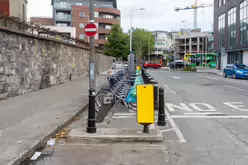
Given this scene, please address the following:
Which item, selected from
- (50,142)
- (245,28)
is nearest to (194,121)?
(50,142)

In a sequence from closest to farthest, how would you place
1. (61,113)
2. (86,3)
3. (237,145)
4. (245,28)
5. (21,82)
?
(237,145), (61,113), (21,82), (245,28), (86,3)

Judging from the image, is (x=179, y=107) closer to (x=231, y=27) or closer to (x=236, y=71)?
(x=236, y=71)

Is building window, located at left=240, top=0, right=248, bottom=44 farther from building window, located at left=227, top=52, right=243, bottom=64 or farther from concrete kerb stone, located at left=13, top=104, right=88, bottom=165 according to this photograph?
concrete kerb stone, located at left=13, top=104, right=88, bottom=165

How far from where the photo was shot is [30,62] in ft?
45.0

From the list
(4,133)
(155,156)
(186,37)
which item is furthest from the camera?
(186,37)

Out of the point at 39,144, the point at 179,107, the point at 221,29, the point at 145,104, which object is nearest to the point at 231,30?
the point at 221,29

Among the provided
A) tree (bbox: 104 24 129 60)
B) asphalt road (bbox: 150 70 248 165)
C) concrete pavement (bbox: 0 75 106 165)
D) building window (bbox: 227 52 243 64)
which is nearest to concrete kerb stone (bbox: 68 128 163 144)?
asphalt road (bbox: 150 70 248 165)

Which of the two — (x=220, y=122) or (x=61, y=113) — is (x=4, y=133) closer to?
(x=61, y=113)

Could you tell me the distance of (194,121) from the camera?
852 centimetres

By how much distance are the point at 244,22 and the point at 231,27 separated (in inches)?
238

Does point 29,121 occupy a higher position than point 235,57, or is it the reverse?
point 235,57

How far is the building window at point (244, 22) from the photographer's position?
42250 mm

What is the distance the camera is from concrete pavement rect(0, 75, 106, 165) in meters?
5.48

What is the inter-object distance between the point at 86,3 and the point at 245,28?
49.5 meters
